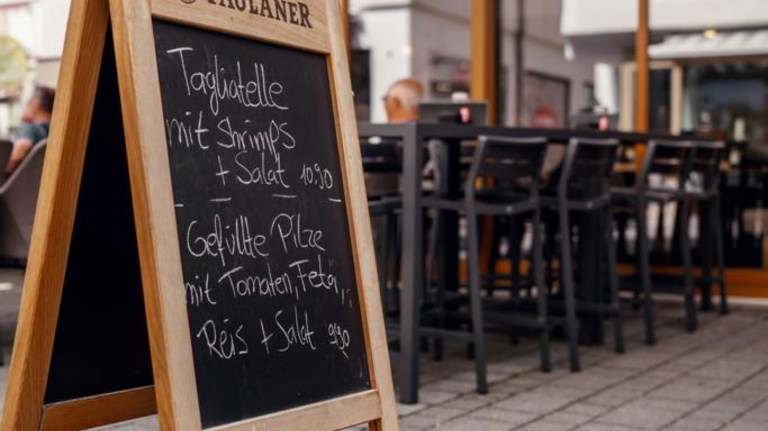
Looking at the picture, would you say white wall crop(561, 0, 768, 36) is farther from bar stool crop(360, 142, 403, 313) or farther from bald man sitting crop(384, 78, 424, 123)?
bar stool crop(360, 142, 403, 313)

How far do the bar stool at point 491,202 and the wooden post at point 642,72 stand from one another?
2.66m

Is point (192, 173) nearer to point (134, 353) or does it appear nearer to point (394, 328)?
point (134, 353)

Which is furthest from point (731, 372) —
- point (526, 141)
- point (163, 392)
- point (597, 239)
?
point (163, 392)

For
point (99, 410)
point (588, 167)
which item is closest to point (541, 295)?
point (588, 167)

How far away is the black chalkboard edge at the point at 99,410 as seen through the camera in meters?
2.71

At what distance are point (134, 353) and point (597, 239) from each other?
3.20 metres

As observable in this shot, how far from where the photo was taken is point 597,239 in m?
5.67

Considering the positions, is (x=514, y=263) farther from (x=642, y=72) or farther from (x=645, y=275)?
(x=642, y=72)

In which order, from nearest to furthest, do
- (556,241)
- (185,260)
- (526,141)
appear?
(185,260) < (526,141) < (556,241)

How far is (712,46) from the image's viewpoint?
712 cm

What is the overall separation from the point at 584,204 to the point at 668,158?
1.24 meters

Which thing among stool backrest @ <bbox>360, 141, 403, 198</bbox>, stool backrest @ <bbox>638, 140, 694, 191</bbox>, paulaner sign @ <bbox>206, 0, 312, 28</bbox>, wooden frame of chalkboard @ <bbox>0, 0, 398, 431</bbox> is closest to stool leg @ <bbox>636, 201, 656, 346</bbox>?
stool backrest @ <bbox>638, 140, 694, 191</bbox>

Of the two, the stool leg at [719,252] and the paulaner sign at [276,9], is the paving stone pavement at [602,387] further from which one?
the paulaner sign at [276,9]

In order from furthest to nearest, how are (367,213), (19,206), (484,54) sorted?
(484,54)
(19,206)
(367,213)
